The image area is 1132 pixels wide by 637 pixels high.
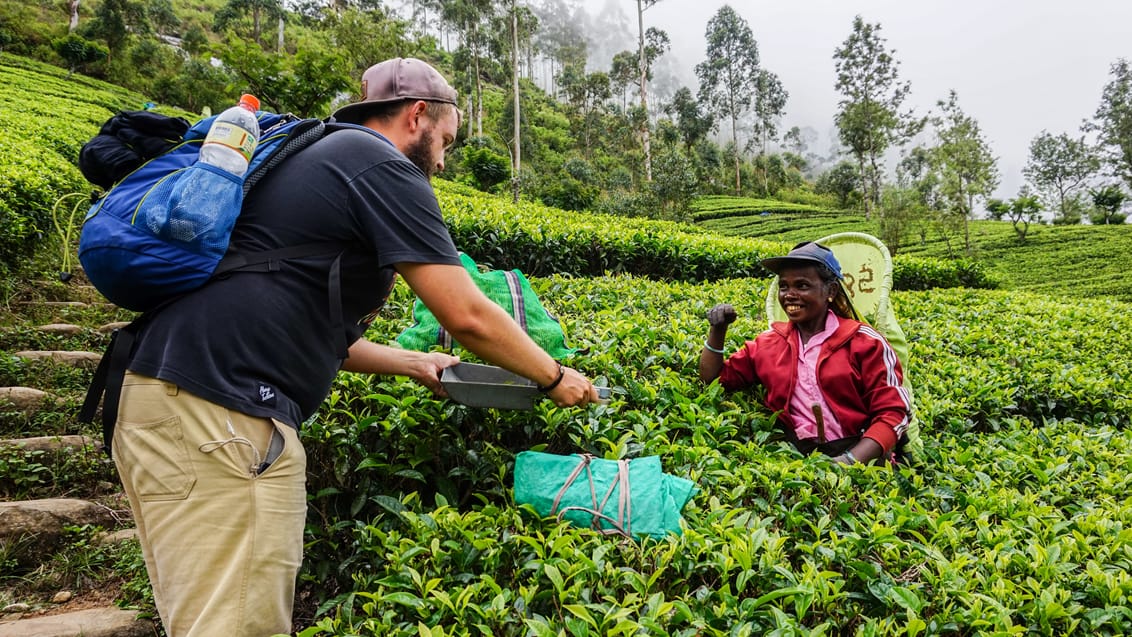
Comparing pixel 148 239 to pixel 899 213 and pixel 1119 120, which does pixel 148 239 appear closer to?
pixel 899 213

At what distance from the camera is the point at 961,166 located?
20.7m

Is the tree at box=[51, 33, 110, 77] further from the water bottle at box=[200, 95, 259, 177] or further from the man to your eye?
the man

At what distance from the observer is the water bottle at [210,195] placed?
1.23 metres

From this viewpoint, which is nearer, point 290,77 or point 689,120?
point 290,77

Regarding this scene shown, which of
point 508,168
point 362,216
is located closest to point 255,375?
point 362,216

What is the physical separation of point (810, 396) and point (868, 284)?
927mm

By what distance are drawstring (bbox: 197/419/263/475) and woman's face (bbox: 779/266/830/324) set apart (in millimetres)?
2296

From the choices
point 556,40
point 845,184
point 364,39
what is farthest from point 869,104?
point 556,40

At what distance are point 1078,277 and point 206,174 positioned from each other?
2361 cm

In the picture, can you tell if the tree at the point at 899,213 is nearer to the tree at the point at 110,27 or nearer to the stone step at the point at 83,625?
the stone step at the point at 83,625

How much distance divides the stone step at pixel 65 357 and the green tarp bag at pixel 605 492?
11.7 feet

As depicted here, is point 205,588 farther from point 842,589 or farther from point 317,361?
point 842,589

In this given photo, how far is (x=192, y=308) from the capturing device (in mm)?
1293

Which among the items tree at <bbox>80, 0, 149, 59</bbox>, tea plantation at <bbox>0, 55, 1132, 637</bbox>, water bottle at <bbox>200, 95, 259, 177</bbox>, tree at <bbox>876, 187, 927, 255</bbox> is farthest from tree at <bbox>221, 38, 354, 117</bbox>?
tree at <bbox>876, 187, 927, 255</bbox>
